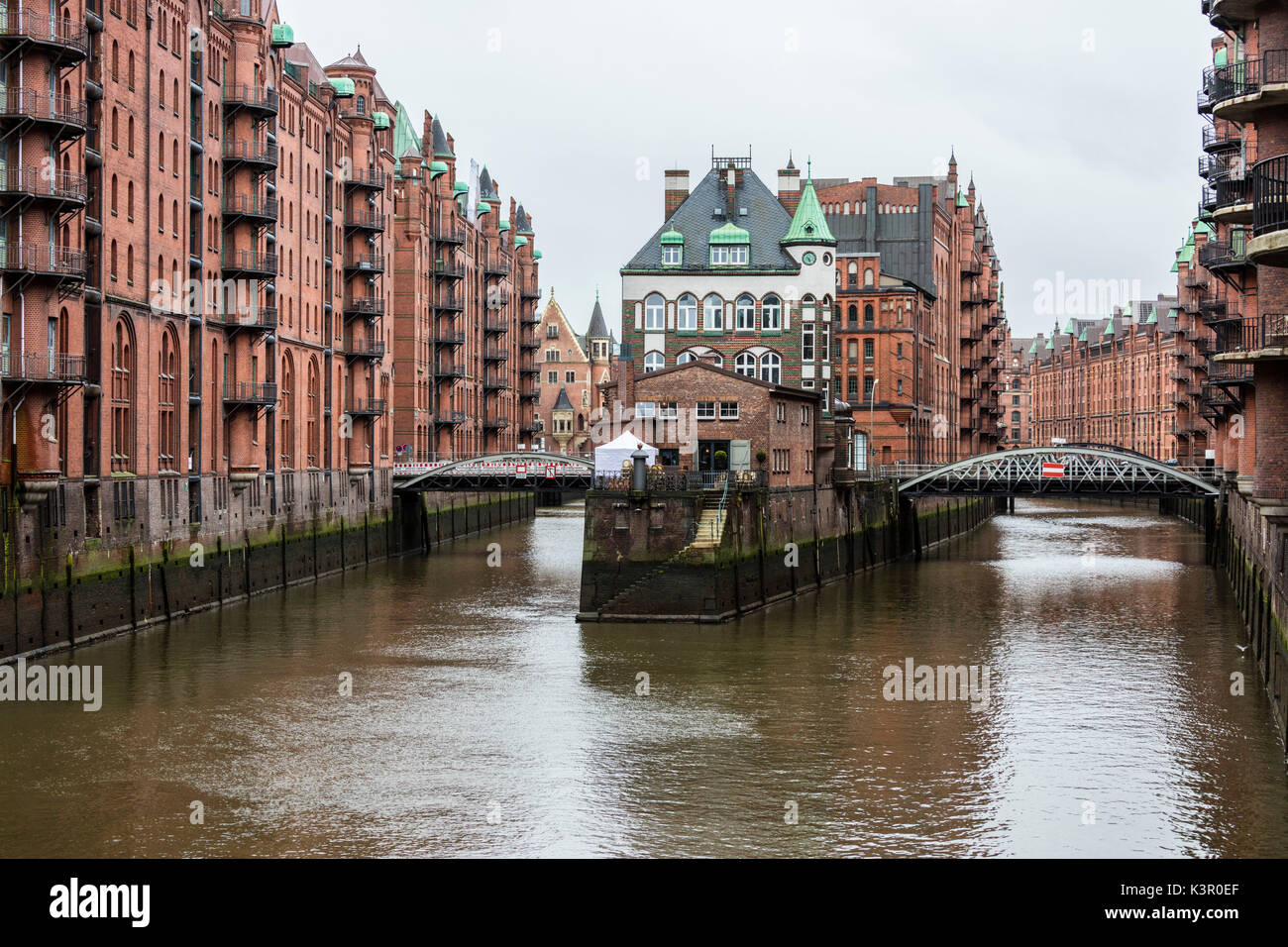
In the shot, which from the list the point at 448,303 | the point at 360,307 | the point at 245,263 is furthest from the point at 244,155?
the point at 448,303

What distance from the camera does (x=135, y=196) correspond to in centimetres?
5056

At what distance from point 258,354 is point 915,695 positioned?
1322 inches

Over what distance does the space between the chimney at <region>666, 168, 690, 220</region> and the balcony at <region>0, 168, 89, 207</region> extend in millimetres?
41384

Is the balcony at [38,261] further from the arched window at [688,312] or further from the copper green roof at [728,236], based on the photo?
the copper green roof at [728,236]

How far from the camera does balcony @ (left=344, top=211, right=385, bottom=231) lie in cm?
7719

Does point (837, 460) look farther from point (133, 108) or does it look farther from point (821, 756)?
point (821, 756)

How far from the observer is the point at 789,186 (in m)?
83.9

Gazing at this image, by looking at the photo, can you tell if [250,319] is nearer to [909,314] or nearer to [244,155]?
[244,155]

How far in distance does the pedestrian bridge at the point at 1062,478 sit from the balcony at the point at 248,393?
30495 mm

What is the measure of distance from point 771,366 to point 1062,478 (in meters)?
13.5

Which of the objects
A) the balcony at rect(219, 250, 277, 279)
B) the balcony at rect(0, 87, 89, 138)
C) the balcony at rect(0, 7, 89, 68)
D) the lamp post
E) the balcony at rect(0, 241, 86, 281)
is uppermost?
the balcony at rect(0, 7, 89, 68)

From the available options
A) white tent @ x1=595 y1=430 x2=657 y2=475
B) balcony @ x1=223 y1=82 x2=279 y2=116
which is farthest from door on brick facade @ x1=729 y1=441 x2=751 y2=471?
balcony @ x1=223 y1=82 x2=279 y2=116

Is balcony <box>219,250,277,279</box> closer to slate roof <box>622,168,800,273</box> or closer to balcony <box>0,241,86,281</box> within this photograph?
balcony <box>0,241,86,281</box>

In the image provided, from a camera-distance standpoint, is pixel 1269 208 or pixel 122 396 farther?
pixel 122 396
